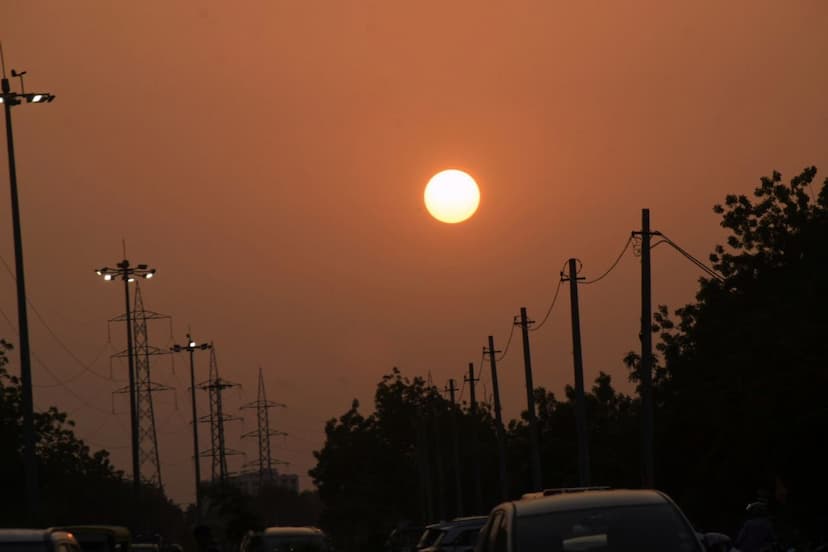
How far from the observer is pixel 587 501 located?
13.1 metres

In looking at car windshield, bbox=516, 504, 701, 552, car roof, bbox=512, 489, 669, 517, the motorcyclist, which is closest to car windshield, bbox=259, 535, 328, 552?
the motorcyclist

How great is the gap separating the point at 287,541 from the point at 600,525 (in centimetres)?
2421

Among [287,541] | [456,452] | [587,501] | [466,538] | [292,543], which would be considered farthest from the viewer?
[456,452]

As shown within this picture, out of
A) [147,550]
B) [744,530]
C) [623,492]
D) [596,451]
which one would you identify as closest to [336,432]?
[596,451]

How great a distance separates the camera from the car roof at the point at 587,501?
509 inches

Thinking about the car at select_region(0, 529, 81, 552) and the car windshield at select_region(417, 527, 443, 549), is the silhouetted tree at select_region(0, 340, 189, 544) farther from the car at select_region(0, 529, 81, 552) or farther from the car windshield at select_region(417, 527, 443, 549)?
the car at select_region(0, 529, 81, 552)

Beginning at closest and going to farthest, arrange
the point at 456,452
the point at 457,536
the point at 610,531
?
the point at 610,531 < the point at 457,536 < the point at 456,452

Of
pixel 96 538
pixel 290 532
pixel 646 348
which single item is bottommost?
pixel 290 532

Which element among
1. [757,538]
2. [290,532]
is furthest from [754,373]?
[757,538]

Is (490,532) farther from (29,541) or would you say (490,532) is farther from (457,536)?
(457,536)

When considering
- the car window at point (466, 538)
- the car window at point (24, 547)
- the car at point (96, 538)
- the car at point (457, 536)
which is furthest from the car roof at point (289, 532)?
the car window at point (24, 547)

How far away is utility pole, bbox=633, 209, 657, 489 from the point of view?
47.6 metres

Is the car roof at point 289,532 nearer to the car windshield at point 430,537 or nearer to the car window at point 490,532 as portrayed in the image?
the car windshield at point 430,537

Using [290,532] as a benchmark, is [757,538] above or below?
below
